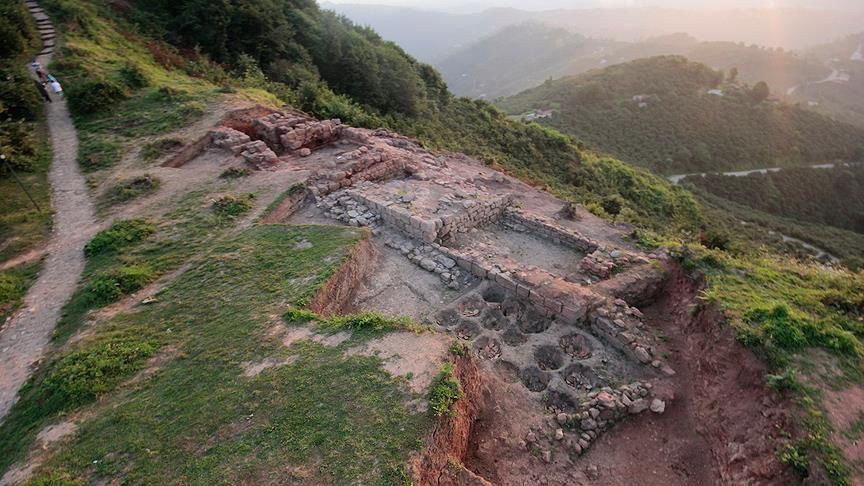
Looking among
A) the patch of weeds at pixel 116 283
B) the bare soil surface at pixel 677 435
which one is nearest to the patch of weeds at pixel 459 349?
the bare soil surface at pixel 677 435

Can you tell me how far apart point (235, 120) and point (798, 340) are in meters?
17.4

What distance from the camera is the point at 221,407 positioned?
673 cm

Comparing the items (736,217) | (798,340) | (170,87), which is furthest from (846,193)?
(170,87)

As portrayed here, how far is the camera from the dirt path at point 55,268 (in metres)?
8.01

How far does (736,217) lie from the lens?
35.1 meters

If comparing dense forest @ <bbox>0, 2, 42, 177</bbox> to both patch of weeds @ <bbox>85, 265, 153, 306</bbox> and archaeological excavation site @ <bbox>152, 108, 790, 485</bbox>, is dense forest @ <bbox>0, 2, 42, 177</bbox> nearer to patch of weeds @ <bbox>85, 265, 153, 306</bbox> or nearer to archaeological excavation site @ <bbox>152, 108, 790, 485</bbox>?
archaeological excavation site @ <bbox>152, 108, 790, 485</bbox>

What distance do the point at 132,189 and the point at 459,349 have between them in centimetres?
1116

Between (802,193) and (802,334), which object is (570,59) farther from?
(802,334)

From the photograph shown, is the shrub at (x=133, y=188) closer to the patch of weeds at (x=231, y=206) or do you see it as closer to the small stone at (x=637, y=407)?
the patch of weeds at (x=231, y=206)

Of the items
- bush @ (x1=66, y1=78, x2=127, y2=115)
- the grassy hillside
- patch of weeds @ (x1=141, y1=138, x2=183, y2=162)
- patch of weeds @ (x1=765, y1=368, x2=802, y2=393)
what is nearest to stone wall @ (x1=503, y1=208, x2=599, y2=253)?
patch of weeds @ (x1=765, y1=368, x2=802, y2=393)

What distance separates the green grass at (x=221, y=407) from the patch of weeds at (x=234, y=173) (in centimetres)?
567

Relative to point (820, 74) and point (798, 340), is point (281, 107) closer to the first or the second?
point (798, 340)

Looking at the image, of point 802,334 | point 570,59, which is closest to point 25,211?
point 802,334

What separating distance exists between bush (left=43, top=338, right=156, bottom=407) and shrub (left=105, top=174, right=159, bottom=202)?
6.34 metres
